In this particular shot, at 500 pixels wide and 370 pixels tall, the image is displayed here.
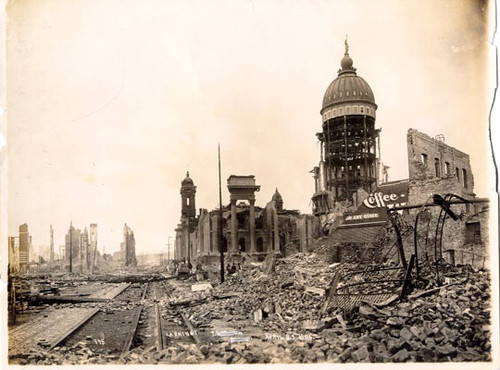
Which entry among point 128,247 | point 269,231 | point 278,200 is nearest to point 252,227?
point 269,231

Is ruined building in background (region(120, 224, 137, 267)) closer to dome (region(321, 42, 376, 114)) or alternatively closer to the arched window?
the arched window

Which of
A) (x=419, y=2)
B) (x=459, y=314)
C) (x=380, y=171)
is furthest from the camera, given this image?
(x=380, y=171)

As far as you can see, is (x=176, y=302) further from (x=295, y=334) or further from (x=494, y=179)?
(x=494, y=179)

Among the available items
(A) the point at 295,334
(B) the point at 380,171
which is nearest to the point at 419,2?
(B) the point at 380,171

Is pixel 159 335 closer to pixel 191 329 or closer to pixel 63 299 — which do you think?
pixel 191 329

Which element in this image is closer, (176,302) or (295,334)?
(295,334)

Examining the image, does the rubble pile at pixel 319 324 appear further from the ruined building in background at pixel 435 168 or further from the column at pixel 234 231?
the ruined building in background at pixel 435 168

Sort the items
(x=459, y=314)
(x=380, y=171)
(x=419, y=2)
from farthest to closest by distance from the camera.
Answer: (x=380, y=171) → (x=419, y=2) → (x=459, y=314)

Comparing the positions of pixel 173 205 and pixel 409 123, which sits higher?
pixel 409 123
